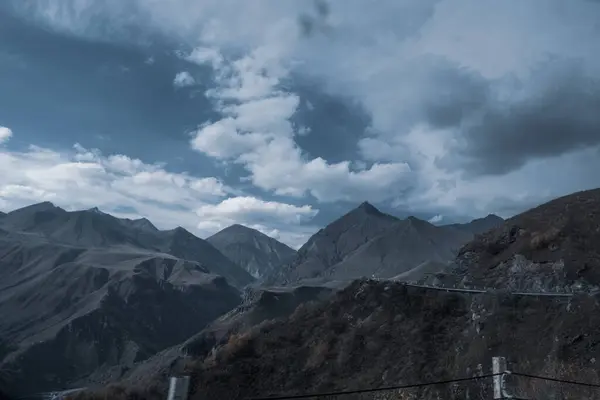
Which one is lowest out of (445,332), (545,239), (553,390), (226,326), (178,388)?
(226,326)

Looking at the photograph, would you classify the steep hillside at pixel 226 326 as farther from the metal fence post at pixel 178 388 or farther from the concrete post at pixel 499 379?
the metal fence post at pixel 178 388

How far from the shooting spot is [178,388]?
7543mm

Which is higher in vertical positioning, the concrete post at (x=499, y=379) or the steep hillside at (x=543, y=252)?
the steep hillside at (x=543, y=252)

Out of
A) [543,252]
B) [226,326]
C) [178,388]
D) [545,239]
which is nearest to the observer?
[178,388]

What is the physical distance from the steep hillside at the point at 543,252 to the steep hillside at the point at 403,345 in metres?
4.97

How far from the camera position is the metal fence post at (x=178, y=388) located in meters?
7.50

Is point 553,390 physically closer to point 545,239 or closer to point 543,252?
point 543,252

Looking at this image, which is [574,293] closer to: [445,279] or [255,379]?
[445,279]

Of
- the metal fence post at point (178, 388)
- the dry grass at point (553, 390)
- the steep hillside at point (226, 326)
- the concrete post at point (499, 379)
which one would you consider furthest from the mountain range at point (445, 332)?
the steep hillside at point (226, 326)

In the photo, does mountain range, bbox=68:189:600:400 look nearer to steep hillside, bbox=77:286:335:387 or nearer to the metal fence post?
the metal fence post

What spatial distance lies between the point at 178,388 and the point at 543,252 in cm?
3680

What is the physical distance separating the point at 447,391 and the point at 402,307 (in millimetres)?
11286

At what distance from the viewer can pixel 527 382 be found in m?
18.9

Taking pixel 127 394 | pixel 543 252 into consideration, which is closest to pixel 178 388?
pixel 543 252
